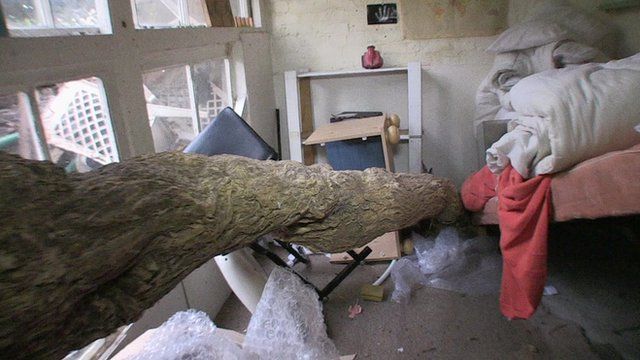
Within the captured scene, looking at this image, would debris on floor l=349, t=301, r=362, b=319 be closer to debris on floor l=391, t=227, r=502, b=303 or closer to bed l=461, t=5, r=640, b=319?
debris on floor l=391, t=227, r=502, b=303

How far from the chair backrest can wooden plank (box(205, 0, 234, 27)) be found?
2.73 ft

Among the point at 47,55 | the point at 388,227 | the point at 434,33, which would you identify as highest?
the point at 434,33

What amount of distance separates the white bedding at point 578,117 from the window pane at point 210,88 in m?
1.62

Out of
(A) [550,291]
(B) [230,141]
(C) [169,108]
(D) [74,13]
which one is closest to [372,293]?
(A) [550,291]

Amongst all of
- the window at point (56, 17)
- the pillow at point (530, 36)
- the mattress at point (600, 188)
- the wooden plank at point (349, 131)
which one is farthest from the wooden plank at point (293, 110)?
the mattress at point (600, 188)

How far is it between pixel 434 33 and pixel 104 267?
2812mm

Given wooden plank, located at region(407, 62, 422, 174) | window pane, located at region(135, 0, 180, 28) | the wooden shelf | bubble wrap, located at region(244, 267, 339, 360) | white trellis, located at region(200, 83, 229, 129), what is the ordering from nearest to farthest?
bubble wrap, located at region(244, 267, 339, 360) < window pane, located at region(135, 0, 180, 28) < white trellis, located at region(200, 83, 229, 129) < wooden plank, located at region(407, 62, 422, 174) < the wooden shelf


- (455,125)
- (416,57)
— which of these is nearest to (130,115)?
(416,57)

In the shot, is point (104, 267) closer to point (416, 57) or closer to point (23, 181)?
point (23, 181)

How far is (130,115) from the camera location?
134 centimetres

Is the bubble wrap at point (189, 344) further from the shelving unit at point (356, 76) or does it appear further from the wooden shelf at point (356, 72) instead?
the wooden shelf at point (356, 72)

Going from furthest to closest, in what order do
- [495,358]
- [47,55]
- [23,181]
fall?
[495,358], [47,55], [23,181]

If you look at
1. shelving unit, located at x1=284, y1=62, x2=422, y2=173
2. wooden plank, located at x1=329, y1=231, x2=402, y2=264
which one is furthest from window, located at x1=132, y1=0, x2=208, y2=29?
wooden plank, located at x1=329, y1=231, x2=402, y2=264

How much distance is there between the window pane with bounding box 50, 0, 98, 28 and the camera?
A: 1.11 metres
